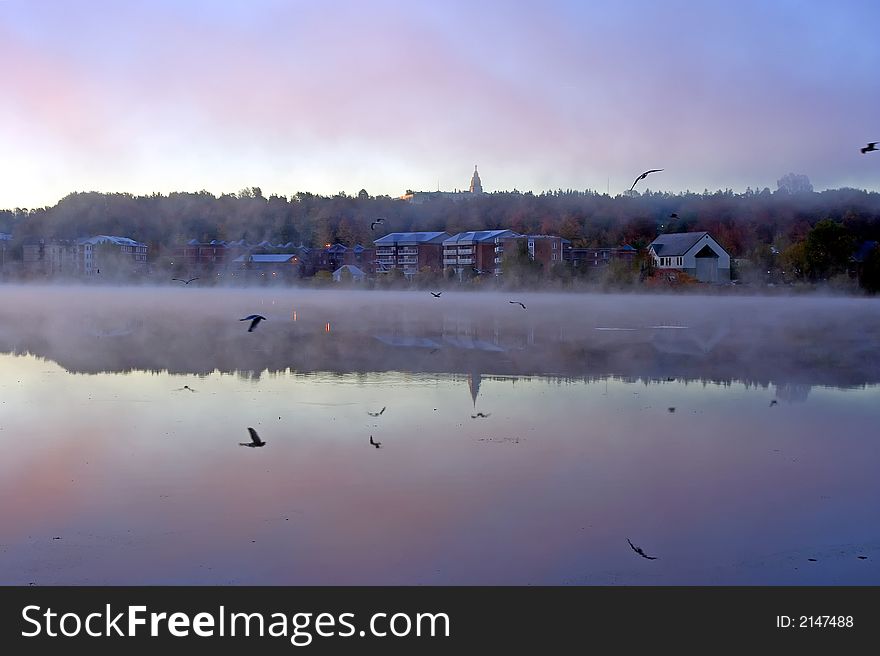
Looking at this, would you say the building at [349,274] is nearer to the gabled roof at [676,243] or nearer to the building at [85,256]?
the gabled roof at [676,243]

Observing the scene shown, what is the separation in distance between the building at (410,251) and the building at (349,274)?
5619 mm

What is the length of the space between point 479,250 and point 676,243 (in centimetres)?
3340

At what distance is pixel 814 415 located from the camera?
16141mm

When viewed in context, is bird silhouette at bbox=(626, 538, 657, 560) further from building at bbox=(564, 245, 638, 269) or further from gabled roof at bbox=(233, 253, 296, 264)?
gabled roof at bbox=(233, 253, 296, 264)

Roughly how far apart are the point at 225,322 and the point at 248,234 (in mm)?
131284

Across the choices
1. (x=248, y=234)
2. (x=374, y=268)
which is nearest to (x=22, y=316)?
(x=374, y=268)

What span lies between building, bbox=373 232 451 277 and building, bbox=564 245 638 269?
23.2 metres

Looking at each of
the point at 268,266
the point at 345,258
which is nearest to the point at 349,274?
the point at 345,258

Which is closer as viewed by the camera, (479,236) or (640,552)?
(640,552)

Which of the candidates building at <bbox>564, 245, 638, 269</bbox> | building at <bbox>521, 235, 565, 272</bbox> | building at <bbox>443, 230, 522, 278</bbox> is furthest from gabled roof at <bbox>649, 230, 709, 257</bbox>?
building at <bbox>443, 230, 522, 278</bbox>

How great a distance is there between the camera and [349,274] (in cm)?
13138

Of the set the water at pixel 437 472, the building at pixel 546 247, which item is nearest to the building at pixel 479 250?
the building at pixel 546 247

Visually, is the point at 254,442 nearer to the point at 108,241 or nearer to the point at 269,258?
the point at 269,258

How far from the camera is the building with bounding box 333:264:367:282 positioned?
12915 centimetres
